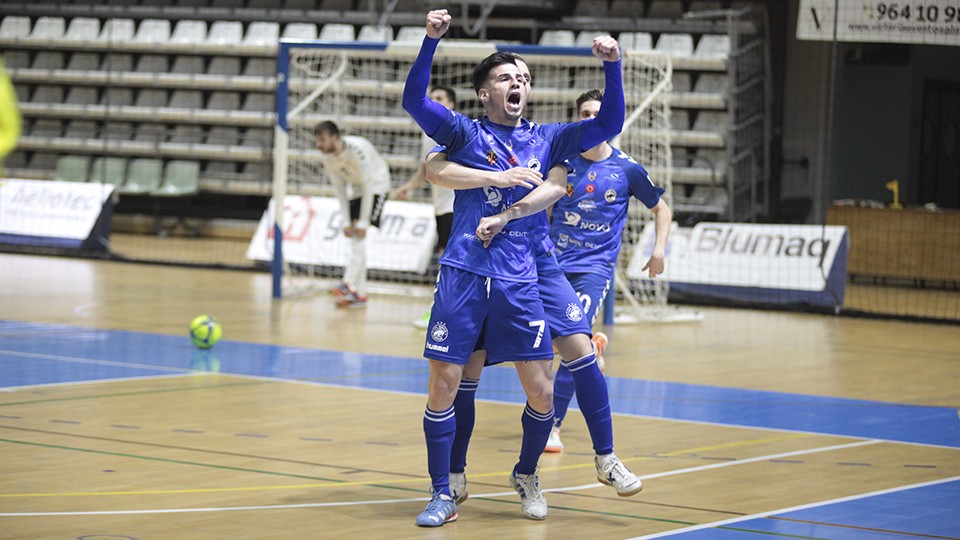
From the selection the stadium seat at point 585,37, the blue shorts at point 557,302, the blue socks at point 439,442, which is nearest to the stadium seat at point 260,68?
the stadium seat at point 585,37

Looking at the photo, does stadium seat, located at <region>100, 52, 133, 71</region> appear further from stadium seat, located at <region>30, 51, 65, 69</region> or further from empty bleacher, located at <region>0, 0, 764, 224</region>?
stadium seat, located at <region>30, 51, 65, 69</region>

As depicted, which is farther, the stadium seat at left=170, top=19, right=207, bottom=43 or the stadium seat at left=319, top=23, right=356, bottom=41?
the stadium seat at left=170, top=19, right=207, bottom=43

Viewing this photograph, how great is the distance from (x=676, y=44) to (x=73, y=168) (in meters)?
10.8

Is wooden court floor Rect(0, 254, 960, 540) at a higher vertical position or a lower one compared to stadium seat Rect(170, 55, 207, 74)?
lower

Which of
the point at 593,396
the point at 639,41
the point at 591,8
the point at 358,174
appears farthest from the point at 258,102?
the point at 593,396

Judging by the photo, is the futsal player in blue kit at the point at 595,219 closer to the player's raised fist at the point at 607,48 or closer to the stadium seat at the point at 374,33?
the player's raised fist at the point at 607,48

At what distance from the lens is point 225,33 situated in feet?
78.8

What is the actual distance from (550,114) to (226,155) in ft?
21.9

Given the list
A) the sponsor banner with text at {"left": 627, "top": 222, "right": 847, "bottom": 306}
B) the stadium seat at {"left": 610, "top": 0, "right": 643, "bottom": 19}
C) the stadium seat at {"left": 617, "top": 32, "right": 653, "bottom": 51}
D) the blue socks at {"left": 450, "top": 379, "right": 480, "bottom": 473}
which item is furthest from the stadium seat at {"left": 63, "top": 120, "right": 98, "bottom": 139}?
the blue socks at {"left": 450, "top": 379, "right": 480, "bottom": 473}

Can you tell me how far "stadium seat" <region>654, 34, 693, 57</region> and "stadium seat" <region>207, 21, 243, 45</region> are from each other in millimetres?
7632

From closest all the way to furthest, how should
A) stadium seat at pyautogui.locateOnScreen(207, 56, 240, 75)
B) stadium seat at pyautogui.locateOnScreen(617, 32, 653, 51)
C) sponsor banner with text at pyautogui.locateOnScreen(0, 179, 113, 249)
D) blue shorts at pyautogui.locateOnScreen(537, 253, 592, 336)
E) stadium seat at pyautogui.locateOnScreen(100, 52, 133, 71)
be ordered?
1. blue shorts at pyautogui.locateOnScreen(537, 253, 592, 336)
2. sponsor banner with text at pyautogui.locateOnScreen(0, 179, 113, 249)
3. stadium seat at pyautogui.locateOnScreen(617, 32, 653, 51)
4. stadium seat at pyautogui.locateOnScreen(207, 56, 240, 75)
5. stadium seat at pyautogui.locateOnScreen(100, 52, 133, 71)

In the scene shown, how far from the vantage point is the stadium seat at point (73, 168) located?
943 inches

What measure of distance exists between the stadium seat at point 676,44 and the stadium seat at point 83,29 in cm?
1075

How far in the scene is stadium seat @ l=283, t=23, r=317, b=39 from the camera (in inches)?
899
